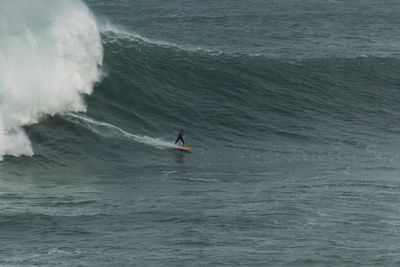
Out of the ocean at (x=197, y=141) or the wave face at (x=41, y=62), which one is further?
the wave face at (x=41, y=62)

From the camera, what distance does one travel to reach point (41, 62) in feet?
120

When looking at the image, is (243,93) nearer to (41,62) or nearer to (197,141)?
(197,141)

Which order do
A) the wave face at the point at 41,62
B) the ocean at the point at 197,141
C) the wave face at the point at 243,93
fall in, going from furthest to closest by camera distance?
the wave face at the point at 243,93 < the wave face at the point at 41,62 < the ocean at the point at 197,141

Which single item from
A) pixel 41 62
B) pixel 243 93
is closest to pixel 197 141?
pixel 243 93

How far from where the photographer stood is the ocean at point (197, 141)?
2016cm

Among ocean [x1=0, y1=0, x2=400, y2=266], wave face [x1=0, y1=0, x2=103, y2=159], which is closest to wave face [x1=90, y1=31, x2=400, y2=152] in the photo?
ocean [x1=0, y1=0, x2=400, y2=266]

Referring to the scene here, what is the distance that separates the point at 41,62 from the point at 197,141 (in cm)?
931

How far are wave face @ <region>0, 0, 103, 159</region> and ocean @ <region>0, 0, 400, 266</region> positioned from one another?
0.34ft

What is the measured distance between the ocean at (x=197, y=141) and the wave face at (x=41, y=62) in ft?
0.34

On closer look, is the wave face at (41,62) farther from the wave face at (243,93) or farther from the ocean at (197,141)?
the wave face at (243,93)

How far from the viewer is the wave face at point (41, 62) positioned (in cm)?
3234

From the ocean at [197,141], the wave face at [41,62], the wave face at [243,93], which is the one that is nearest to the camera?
the ocean at [197,141]

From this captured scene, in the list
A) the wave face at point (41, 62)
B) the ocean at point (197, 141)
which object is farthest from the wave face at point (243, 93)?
the wave face at point (41, 62)

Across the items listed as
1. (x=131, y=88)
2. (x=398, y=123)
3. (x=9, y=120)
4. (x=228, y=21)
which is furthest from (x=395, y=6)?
(x=9, y=120)
